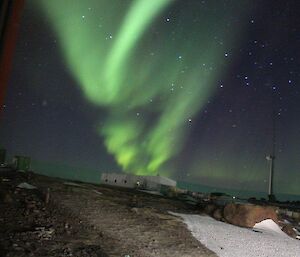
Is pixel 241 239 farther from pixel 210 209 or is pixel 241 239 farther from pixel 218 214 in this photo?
pixel 210 209

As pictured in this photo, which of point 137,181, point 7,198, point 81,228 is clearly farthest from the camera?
point 137,181

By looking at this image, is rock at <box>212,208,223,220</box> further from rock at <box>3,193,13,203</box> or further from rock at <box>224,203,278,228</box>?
rock at <box>3,193,13,203</box>

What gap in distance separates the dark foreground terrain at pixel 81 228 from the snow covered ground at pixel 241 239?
3.07 ft

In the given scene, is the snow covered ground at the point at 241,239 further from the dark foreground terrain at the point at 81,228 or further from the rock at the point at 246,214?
the dark foreground terrain at the point at 81,228

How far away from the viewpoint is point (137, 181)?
171ft

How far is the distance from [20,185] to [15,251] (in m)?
11.9

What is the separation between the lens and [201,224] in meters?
21.7

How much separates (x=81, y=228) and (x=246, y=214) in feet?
45.8

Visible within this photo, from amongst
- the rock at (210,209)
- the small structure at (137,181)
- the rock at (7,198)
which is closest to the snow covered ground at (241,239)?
the rock at (210,209)

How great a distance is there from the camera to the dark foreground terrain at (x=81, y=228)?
1226 centimetres

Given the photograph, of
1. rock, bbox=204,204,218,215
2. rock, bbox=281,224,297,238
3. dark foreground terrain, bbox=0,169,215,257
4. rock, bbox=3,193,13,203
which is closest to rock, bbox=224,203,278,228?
rock, bbox=281,224,297,238

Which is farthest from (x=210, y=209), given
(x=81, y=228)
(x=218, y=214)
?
(x=81, y=228)

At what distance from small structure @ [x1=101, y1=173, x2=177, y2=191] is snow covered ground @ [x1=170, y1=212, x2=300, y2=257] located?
26.3m

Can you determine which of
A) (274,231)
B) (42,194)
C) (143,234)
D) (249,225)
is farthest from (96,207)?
(274,231)
